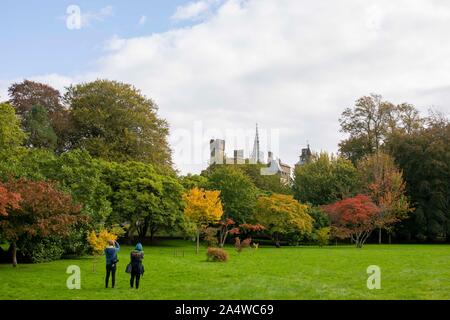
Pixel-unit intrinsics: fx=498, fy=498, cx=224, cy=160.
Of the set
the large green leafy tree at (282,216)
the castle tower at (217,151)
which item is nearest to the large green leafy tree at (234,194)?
the large green leafy tree at (282,216)

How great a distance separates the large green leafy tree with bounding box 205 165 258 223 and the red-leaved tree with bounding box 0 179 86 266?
84.8 ft

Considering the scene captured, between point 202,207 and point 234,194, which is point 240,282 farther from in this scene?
point 234,194

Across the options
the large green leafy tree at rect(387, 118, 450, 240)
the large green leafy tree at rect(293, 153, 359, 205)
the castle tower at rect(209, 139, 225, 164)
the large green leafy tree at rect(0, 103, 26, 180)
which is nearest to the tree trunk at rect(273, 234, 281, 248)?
the large green leafy tree at rect(293, 153, 359, 205)

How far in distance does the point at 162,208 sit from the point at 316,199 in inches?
886

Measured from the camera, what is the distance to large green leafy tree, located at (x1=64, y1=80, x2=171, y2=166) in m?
48.6

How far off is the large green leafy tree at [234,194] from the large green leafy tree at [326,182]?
11.9 meters

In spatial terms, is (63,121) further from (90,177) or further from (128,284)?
(128,284)

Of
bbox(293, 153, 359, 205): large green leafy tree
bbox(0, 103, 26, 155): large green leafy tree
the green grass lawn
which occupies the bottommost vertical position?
the green grass lawn

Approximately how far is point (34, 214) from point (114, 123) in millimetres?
28942

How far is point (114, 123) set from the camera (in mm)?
49938

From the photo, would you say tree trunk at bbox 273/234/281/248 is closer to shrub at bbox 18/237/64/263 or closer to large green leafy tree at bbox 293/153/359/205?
large green leafy tree at bbox 293/153/359/205

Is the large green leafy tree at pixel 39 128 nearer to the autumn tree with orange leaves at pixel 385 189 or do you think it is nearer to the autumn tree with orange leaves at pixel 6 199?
the autumn tree with orange leaves at pixel 6 199

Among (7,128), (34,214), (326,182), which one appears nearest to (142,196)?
(7,128)
